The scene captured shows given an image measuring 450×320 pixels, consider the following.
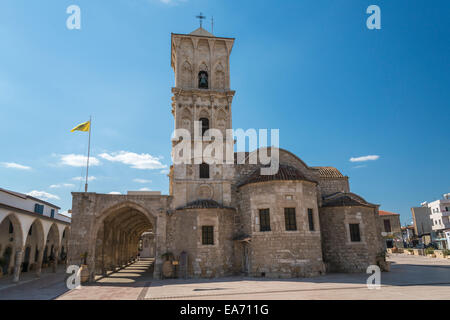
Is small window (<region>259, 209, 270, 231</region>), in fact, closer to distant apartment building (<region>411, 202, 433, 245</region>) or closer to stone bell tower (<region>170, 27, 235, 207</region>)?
stone bell tower (<region>170, 27, 235, 207</region>)

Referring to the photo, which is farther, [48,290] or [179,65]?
[179,65]

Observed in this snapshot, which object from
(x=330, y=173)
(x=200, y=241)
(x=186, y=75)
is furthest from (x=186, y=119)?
(x=330, y=173)

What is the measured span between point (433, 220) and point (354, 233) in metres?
48.9

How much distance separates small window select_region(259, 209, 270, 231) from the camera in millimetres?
20120

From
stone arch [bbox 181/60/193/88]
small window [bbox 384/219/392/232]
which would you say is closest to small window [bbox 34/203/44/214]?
stone arch [bbox 181/60/193/88]

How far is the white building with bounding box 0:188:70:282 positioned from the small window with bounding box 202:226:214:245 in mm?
11709

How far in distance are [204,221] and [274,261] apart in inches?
217

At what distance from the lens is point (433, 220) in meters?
58.0

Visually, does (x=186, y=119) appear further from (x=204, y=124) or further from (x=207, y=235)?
(x=207, y=235)

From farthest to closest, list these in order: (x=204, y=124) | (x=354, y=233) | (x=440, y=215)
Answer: (x=440, y=215)
(x=204, y=124)
(x=354, y=233)

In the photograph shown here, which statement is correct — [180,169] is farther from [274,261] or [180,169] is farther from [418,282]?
[418,282]

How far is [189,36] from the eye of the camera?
26297 millimetres

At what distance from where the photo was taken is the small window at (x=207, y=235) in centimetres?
2089
